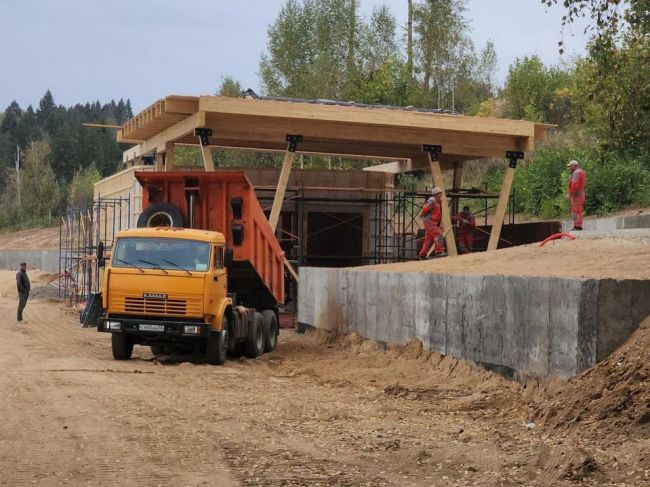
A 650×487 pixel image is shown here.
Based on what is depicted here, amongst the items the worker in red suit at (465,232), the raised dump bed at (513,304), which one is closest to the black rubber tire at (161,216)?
the raised dump bed at (513,304)

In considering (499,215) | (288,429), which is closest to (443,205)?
(499,215)

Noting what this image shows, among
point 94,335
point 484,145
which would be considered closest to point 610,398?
point 94,335

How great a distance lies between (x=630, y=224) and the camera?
31109 millimetres

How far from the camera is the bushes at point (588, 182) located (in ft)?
129

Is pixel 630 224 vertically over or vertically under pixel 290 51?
under

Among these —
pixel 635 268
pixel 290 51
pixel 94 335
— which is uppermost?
pixel 290 51

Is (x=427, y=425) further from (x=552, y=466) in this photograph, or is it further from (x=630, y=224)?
(x=630, y=224)

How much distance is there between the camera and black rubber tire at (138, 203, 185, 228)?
2012cm

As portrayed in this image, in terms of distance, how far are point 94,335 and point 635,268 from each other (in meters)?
14.5

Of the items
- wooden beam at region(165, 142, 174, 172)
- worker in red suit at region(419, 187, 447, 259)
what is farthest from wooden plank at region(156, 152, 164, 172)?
worker in red suit at region(419, 187, 447, 259)

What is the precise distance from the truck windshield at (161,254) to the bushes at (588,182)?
820 inches

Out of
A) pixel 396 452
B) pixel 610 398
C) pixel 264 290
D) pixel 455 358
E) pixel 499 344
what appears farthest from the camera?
pixel 264 290

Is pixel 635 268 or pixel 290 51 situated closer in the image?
pixel 635 268

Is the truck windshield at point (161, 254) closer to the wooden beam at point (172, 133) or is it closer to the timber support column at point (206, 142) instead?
the wooden beam at point (172, 133)
